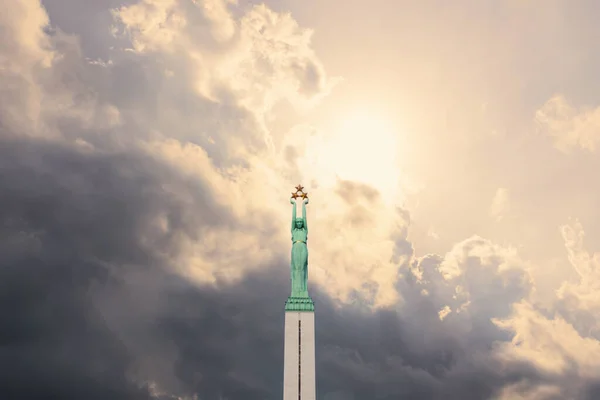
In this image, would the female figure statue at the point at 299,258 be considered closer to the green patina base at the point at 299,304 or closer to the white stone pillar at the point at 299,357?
the green patina base at the point at 299,304

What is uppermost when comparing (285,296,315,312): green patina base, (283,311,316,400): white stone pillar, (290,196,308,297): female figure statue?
(290,196,308,297): female figure statue

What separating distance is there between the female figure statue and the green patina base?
23.7 inches

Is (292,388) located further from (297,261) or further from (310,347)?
(297,261)

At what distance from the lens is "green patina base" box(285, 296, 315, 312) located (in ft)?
183

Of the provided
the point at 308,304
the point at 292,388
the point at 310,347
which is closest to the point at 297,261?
the point at 308,304

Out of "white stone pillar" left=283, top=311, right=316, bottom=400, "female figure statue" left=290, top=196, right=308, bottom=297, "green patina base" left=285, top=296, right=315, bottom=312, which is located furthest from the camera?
"female figure statue" left=290, top=196, right=308, bottom=297

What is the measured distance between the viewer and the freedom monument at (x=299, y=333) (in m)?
53.0

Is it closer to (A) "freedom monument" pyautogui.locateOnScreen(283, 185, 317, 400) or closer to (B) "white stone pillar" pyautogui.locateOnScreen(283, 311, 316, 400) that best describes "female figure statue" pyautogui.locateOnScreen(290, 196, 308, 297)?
(A) "freedom monument" pyautogui.locateOnScreen(283, 185, 317, 400)

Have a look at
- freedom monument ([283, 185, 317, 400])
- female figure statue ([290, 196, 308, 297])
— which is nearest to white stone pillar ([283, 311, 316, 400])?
freedom monument ([283, 185, 317, 400])

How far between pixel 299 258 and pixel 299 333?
770 centimetres

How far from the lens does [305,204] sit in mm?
→ 60781

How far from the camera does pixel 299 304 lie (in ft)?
183

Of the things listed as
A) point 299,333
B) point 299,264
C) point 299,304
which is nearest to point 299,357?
point 299,333

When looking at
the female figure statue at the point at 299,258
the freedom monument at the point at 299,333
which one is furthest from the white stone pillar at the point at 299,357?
the female figure statue at the point at 299,258
